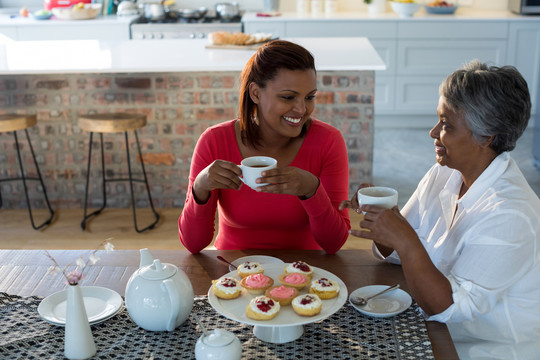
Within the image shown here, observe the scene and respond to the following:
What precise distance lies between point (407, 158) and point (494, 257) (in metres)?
3.61

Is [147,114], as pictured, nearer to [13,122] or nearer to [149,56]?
[149,56]

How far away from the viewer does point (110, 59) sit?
3812 mm

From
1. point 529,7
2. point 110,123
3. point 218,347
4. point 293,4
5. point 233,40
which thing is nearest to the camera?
point 218,347

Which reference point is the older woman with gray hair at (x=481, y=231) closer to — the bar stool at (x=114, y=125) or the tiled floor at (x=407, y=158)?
the bar stool at (x=114, y=125)

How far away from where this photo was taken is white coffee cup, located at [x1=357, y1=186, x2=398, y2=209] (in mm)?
1425

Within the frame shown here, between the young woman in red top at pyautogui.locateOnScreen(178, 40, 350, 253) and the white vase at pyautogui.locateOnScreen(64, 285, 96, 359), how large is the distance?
54cm

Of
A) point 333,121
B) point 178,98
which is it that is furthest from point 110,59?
point 333,121

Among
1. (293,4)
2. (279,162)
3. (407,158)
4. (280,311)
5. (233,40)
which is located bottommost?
(407,158)

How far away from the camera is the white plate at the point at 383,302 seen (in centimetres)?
144

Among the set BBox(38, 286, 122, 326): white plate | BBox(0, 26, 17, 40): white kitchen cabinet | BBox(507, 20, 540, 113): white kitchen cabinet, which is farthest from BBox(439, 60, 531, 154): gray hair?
BBox(0, 26, 17, 40): white kitchen cabinet

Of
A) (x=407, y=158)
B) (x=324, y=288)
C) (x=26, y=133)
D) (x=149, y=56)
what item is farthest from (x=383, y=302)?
(x=407, y=158)

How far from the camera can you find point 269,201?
1.92 meters

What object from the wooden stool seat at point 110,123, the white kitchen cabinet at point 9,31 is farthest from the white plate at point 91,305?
the white kitchen cabinet at point 9,31

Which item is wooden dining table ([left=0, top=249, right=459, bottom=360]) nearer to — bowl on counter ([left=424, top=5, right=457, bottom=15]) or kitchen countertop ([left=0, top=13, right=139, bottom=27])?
kitchen countertop ([left=0, top=13, right=139, bottom=27])
